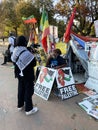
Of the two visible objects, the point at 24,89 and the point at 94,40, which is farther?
the point at 94,40

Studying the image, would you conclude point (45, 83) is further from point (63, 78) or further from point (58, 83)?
point (63, 78)

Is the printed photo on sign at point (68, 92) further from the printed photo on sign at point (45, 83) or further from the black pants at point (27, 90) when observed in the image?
the black pants at point (27, 90)

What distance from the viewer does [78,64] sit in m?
7.56

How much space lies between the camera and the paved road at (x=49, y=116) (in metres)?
4.01

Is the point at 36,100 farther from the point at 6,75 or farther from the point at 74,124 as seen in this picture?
the point at 6,75

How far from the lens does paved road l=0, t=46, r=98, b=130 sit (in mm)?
4008

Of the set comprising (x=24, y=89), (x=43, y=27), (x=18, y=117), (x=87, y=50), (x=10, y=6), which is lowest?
(x=18, y=117)

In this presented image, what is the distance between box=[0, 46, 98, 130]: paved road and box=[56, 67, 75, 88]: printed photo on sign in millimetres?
389

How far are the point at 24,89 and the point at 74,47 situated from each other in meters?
2.59

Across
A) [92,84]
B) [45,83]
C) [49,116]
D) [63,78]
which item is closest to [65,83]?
[63,78]

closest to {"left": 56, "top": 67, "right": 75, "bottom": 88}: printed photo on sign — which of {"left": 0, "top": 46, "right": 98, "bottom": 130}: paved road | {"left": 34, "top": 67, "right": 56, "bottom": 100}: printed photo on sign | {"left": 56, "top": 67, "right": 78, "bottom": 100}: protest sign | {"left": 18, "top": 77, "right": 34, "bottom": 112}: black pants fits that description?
{"left": 56, "top": 67, "right": 78, "bottom": 100}: protest sign

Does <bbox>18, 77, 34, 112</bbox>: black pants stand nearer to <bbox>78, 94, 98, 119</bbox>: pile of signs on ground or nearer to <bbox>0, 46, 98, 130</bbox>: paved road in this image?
<bbox>0, 46, 98, 130</bbox>: paved road

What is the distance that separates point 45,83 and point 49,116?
4.13 feet

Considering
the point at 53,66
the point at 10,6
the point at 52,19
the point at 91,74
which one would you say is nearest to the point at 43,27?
the point at 53,66
